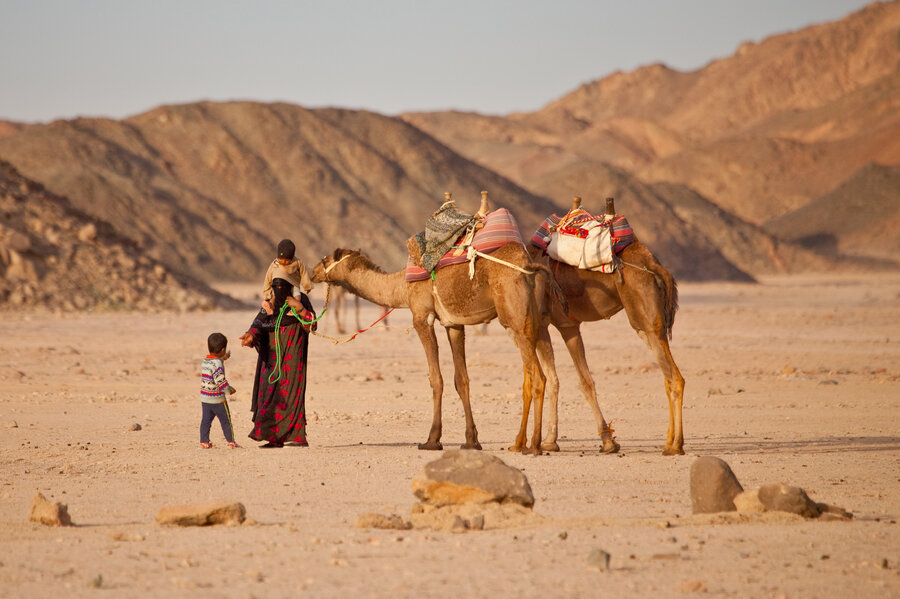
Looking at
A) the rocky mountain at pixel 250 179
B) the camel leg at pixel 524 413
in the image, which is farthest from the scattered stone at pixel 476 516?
the rocky mountain at pixel 250 179

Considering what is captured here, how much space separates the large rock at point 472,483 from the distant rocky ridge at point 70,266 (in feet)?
106

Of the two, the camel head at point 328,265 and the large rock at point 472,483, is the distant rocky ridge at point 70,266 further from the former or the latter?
the large rock at point 472,483

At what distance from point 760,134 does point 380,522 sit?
160518 millimetres

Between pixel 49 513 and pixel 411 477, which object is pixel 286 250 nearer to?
A: pixel 411 477

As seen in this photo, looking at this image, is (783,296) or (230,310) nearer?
(230,310)

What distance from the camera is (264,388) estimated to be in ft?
38.1

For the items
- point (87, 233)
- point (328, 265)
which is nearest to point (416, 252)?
point (328, 265)

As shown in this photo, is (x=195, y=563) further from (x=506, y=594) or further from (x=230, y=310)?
(x=230, y=310)

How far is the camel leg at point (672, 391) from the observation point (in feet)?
37.2

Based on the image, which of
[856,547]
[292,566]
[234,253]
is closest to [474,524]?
[292,566]

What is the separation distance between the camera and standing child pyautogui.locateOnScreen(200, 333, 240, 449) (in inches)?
456

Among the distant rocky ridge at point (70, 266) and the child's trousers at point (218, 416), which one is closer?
the child's trousers at point (218, 416)

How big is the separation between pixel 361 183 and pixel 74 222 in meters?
53.8

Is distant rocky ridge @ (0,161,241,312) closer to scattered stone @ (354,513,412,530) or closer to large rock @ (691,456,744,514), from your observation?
scattered stone @ (354,513,412,530)
